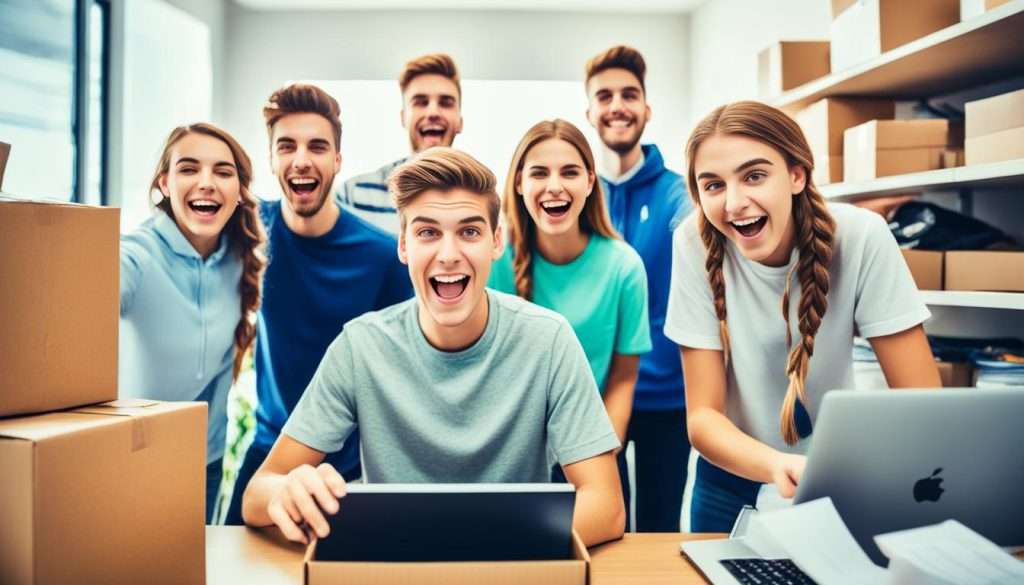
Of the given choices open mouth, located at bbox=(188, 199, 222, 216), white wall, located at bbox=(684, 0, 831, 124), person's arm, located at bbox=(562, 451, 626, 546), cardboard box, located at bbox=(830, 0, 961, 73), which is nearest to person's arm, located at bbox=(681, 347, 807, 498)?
person's arm, located at bbox=(562, 451, 626, 546)

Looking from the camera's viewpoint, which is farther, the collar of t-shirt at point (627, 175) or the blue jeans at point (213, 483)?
the collar of t-shirt at point (627, 175)

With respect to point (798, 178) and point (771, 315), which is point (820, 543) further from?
point (798, 178)

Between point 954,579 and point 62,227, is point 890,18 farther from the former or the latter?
point 62,227

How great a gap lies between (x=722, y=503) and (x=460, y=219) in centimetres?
86

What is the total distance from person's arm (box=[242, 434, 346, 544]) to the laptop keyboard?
1.81ft

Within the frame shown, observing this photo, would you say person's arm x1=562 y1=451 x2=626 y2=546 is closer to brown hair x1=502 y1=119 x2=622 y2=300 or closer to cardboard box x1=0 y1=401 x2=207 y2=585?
cardboard box x1=0 y1=401 x2=207 y2=585

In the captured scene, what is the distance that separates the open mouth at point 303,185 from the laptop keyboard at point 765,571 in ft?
4.88

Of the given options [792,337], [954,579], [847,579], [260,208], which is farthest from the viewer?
[260,208]

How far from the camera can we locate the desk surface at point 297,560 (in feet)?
3.43

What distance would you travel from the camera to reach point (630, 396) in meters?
1.91

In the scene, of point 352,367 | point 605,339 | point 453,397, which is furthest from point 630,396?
point 352,367

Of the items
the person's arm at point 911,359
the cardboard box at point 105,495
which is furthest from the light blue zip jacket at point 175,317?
the person's arm at point 911,359

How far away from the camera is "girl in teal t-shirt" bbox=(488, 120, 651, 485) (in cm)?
189

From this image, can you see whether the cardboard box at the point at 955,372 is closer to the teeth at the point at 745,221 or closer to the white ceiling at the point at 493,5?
the teeth at the point at 745,221
